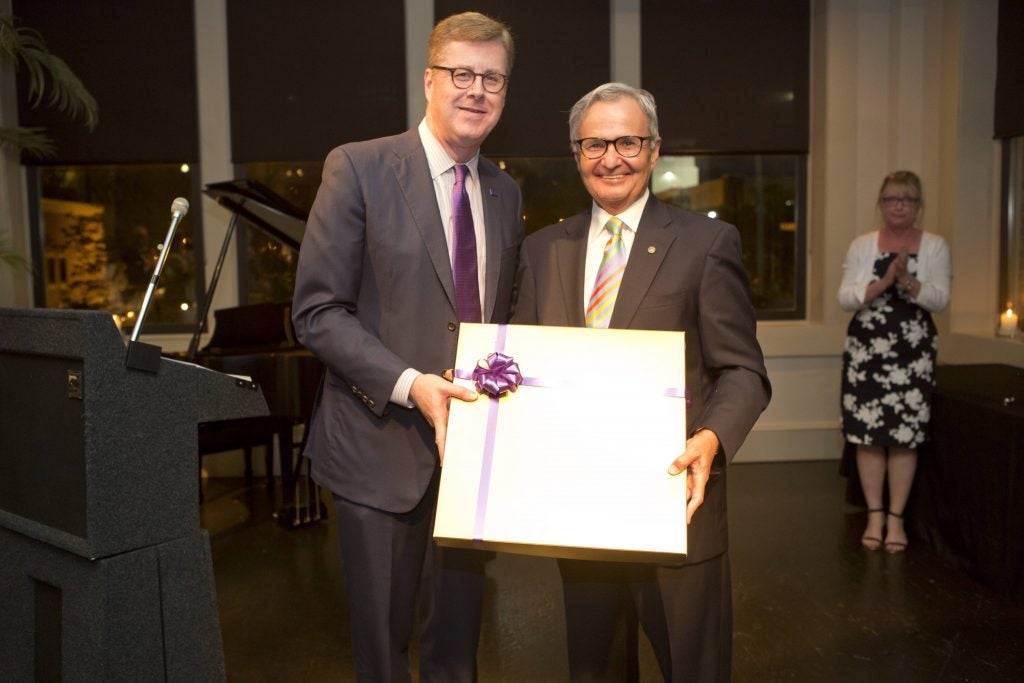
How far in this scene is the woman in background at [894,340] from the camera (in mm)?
3893

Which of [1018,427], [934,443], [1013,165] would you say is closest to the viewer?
[1018,427]

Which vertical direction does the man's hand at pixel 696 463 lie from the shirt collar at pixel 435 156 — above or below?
below

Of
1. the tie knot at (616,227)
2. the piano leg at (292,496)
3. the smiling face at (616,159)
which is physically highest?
the smiling face at (616,159)

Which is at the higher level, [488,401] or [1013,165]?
[1013,165]

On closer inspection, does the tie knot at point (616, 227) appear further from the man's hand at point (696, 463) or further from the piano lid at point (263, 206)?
the piano lid at point (263, 206)

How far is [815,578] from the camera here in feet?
12.0

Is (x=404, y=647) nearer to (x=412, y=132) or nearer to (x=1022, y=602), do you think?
(x=412, y=132)

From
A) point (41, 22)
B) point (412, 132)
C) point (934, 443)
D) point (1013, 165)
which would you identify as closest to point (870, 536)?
point (934, 443)

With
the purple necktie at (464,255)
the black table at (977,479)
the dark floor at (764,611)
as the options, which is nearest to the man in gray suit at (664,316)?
the purple necktie at (464,255)

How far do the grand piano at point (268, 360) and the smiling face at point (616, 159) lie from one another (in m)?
2.57

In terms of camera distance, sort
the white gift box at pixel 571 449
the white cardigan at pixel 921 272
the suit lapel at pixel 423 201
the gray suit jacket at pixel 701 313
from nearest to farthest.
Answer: the white gift box at pixel 571 449 < the gray suit jacket at pixel 701 313 < the suit lapel at pixel 423 201 < the white cardigan at pixel 921 272

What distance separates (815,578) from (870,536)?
60cm

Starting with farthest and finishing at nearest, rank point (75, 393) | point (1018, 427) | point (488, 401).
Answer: point (1018, 427) → point (75, 393) → point (488, 401)

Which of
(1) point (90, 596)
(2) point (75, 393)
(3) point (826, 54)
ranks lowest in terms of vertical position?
(1) point (90, 596)
